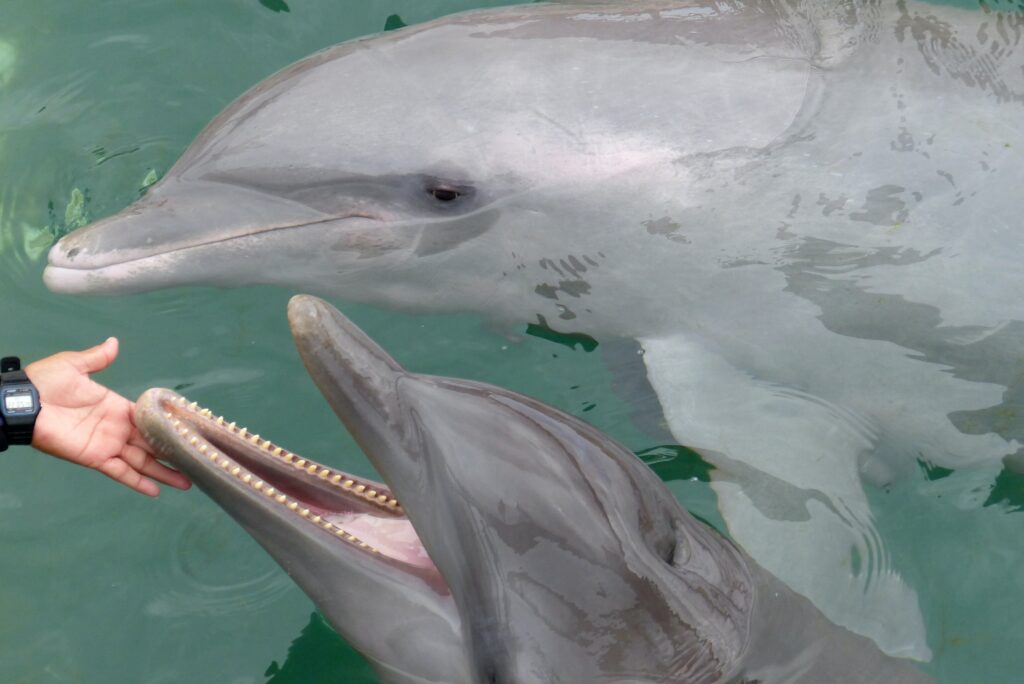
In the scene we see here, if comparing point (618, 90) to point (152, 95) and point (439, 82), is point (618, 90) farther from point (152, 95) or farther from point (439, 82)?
point (152, 95)

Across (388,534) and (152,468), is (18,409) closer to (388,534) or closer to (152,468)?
(152,468)

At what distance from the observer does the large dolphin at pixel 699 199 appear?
6.27 metres

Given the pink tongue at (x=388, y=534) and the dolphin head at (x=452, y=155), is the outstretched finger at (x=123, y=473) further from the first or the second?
the pink tongue at (x=388, y=534)

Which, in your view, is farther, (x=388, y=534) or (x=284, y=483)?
(x=284, y=483)

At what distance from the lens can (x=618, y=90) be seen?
20.7 ft

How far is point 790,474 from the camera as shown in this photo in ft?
21.8

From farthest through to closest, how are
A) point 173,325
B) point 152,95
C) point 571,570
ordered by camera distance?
point 152,95
point 173,325
point 571,570

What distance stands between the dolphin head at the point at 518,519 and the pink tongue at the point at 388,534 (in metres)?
0.36

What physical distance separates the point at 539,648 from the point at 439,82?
2842 millimetres

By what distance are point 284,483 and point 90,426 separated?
107cm

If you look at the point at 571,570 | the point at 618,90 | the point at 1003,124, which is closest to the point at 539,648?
the point at 571,570

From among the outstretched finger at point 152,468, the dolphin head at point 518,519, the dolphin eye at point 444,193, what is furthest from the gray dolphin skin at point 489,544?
the dolphin eye at point 444,193

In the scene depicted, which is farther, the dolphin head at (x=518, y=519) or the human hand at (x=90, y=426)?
the human hand at (x=90, y=426)

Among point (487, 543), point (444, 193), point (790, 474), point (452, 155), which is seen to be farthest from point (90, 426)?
point (790, 474)
